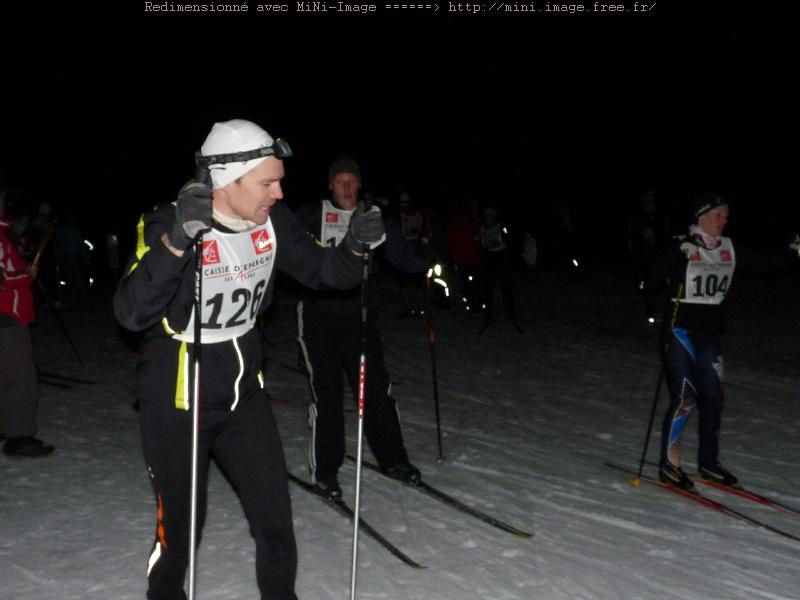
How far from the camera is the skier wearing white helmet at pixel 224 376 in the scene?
130 inches

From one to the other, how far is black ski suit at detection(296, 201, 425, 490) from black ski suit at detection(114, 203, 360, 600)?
6.83 ft

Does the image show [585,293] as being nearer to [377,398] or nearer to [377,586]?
[377,398]

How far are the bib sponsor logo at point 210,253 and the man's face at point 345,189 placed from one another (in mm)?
2312

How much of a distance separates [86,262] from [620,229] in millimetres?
17796

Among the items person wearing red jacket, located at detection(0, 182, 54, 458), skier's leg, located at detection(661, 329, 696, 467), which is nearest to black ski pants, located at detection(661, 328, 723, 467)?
skier's leg, located at detection(661, 329, 696, 467)

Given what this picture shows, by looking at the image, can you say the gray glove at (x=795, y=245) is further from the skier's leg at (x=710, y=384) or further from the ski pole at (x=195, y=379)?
the ski pole at (x=195, y=379)

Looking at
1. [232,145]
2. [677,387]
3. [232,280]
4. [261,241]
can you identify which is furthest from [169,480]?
[677,387]

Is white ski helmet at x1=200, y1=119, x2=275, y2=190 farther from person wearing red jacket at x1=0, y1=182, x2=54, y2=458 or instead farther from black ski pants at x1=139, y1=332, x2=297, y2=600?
person wearing red jacket at x1=0, y1=182, x2=54, y2=458

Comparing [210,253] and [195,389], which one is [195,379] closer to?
[195,389]

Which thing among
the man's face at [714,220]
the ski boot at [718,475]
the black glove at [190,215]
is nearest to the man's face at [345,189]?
the man's face at [714,220]

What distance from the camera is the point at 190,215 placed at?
9.75 feet

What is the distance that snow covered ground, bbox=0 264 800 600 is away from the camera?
179 inches

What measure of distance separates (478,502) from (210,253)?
305 cm

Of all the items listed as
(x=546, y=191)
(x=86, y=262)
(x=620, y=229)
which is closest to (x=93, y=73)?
(x=546, y=191)
